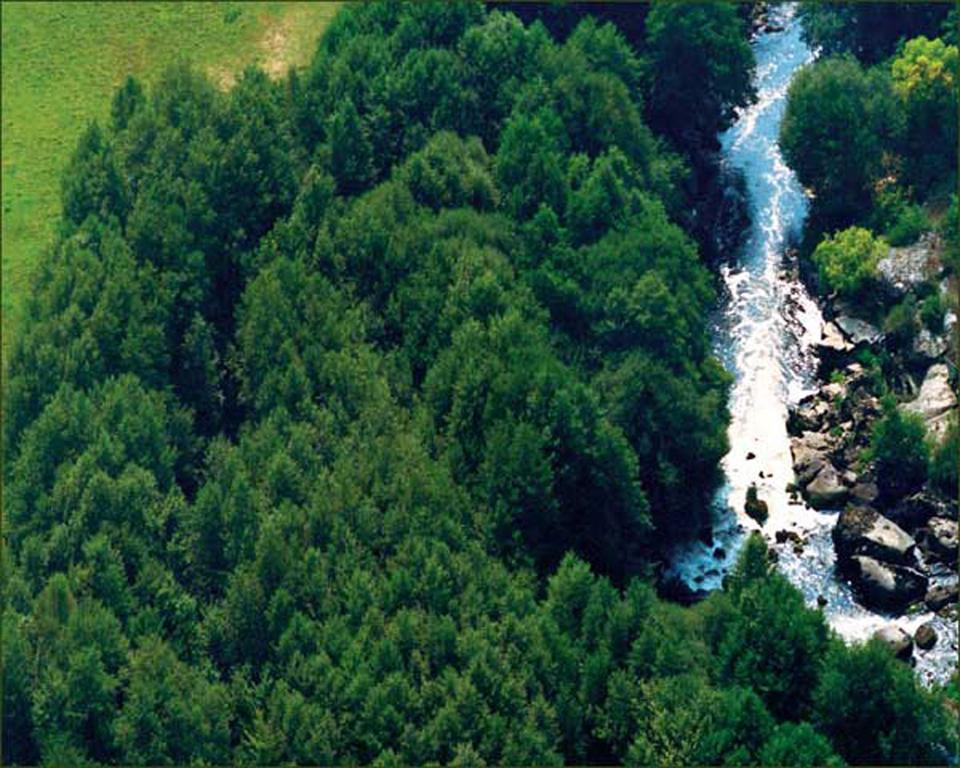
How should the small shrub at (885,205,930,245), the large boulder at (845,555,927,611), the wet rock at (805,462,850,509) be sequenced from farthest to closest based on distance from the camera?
the small shrub at (885,205,930,245) < the wet rock at (805,462,850,509) < the large boulder at (845,555,927,611)

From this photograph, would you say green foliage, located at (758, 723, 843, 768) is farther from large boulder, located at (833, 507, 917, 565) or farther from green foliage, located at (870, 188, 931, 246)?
green foliage, located at (870, 188, 931, 246)

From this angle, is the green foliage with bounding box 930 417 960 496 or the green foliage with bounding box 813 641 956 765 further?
the green foliage with bounding box 930 417 960 496

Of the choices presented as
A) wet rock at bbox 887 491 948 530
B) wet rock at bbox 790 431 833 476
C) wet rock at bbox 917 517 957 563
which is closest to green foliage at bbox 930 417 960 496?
wet rock at bbox 887 491 948 530

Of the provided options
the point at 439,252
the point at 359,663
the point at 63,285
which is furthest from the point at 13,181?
the point at 359,663

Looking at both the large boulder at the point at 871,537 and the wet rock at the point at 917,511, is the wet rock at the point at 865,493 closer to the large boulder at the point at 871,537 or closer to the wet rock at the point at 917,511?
the large boulder at the point at 871,537

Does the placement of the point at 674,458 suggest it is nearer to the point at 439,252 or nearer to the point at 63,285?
the point at 439,252

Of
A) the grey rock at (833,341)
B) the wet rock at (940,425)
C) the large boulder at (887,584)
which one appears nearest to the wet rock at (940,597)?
the large boulder at (887,584)

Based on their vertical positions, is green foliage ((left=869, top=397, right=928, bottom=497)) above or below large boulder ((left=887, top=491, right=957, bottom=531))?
above
